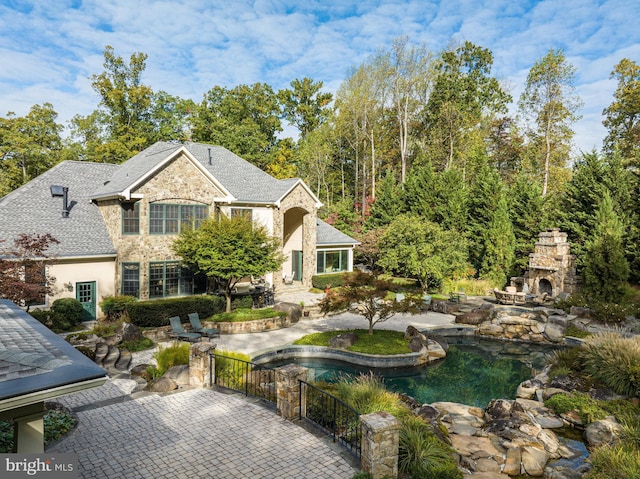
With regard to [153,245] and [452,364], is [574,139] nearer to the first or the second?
[452,364]

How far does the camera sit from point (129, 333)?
52.8ft

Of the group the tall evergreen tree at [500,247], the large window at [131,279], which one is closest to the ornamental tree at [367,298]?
the large window at [131,279]

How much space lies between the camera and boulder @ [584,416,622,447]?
948 cm

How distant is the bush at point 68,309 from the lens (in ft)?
56.7

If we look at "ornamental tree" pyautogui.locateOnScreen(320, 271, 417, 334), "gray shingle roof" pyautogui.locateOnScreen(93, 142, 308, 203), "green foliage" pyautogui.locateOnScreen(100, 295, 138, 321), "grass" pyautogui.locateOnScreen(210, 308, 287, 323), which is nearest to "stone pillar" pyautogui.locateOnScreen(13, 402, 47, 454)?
"ornamental tree" pyautogui.locateOnScreen(320, 271, 417, 334)

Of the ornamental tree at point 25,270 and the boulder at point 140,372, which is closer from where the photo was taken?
the boulder at point 140,372

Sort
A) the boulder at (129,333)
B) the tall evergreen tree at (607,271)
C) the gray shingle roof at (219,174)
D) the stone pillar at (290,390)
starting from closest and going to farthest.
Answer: the stone pillar at (290,390) → the boulder at (129,333) → the gray shingle roof at (219,174) → the tall evergreen tree at (607,271)

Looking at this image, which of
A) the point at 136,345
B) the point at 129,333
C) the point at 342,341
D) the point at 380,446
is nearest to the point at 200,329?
the point at 136,345

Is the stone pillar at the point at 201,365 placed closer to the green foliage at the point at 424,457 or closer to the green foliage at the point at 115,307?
the green foliage at the point at 424,457

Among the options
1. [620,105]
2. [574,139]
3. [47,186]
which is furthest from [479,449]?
[620,105]

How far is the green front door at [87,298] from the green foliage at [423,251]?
18.4m

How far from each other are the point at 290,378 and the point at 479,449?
4642 mm

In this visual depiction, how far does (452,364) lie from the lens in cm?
1656

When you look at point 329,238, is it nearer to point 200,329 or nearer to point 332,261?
point 332,261
